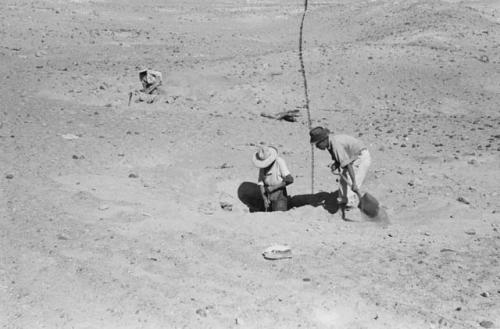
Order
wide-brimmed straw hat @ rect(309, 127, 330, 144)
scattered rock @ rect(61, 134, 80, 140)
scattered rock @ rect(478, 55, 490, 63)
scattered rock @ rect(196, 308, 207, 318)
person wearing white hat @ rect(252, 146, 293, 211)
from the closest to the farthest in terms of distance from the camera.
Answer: scattered rock @ rect(196, 308, 207, 318)
wide-brimmed straw hat @ rect(309, 127, 330, 144)
person wearing white hat @ rect(252, 146, 293, 211)
scattered rock @ rect(61, 134, 80, 140)
scattered rock @ rect(478, 55, 490, 63)

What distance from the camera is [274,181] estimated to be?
823 cm

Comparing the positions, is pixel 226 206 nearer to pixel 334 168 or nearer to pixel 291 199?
pixel 291 199

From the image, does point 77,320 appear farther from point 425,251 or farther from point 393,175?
point 393,175

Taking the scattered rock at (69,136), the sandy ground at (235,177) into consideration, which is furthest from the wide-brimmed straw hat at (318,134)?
the scattered rock at (69,136)

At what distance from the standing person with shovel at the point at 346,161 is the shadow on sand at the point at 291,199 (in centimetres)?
36

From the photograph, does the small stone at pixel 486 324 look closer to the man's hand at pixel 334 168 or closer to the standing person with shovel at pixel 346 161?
the standing person with shovel at pixel 346 161

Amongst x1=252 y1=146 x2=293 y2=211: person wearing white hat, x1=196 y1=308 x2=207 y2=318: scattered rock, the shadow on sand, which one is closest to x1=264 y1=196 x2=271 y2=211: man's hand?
x1=252 y1=146 x2=293 y2=211: person wearing white hat

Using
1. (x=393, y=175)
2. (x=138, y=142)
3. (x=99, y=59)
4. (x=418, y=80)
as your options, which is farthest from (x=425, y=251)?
(x=99, y=59)

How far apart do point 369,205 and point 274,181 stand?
1.17 meters

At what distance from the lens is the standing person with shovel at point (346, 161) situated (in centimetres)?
749

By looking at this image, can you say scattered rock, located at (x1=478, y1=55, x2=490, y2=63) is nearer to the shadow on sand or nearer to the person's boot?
the shadow on sand

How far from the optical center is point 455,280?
5.86 metres

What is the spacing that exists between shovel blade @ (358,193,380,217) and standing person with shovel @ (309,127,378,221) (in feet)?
0.21

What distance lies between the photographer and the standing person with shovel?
24.6ft
